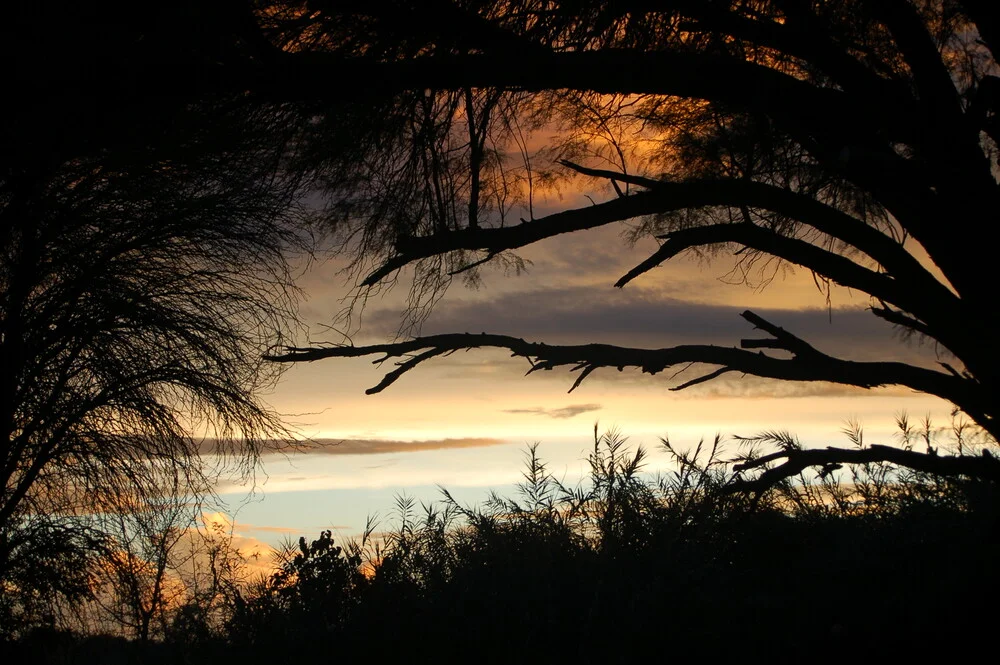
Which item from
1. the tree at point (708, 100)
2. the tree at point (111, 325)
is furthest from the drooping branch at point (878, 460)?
the tree at point (111, 325)

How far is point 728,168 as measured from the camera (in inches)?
305

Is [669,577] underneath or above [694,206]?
underneath

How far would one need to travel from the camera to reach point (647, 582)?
205 inches

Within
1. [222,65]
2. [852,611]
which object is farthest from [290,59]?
[852,611]

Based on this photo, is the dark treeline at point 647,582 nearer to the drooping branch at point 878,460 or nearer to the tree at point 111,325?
the drooping branch at point 878,460

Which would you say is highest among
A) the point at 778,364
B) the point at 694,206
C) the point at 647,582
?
the point at 694,206

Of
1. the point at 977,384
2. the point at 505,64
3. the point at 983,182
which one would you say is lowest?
the point at 977,384

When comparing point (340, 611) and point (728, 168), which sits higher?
point (728, 168)

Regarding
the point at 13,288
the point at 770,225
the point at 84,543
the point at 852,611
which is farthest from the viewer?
the point at 84,543

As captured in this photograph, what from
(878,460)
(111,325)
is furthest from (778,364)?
(111,325)

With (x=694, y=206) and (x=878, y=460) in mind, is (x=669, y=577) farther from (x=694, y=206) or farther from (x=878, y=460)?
(x=694, y=206)

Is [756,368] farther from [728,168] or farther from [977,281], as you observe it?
[728,168]

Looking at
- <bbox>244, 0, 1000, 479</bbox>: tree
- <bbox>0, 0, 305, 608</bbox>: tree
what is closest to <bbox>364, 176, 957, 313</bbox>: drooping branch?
<bbox>244, 0, 1000, 479</bbox>: tree

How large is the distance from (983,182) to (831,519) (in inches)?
98.4
